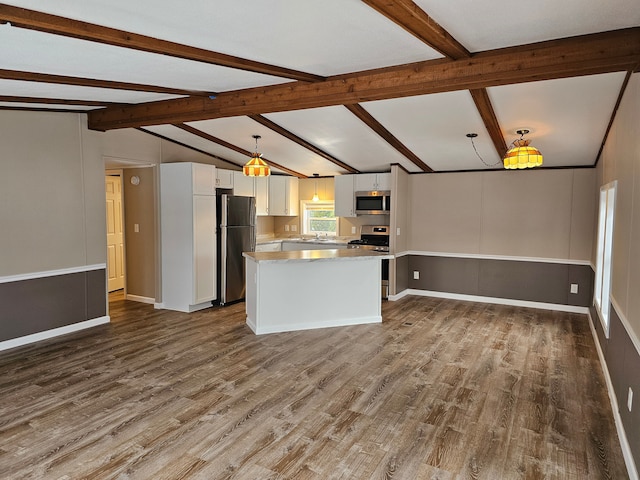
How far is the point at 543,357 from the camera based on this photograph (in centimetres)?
416

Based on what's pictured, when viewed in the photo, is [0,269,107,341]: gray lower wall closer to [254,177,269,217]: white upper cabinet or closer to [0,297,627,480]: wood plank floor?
[0,297,627,480]: wood plank floor

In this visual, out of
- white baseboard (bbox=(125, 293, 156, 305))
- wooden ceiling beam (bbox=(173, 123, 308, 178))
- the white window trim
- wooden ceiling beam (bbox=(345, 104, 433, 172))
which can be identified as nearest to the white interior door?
white baseboard (bbox=(125, 293, 156, 305))

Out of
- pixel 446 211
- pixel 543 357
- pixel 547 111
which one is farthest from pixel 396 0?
pixel 446 211

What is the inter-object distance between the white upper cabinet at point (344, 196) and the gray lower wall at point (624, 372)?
4303 millimetres

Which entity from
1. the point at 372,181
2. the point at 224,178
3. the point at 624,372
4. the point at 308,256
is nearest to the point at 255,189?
the point at 224,178

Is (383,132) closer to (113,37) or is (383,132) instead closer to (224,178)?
(224,178)

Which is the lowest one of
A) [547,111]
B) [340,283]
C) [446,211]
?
[340,283]

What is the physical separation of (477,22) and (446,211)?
456 centimetres

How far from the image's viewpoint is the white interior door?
6.97 metres

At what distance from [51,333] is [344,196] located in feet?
15.1

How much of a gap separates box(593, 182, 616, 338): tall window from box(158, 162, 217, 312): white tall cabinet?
185 inches

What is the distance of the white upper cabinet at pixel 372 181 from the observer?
6742 mm

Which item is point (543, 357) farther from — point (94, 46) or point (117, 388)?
point (94, 46)

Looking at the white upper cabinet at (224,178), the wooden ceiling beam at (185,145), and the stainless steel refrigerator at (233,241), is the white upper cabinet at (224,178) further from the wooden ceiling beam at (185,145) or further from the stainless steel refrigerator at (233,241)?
the wooden ceiling beam at (185,145)
